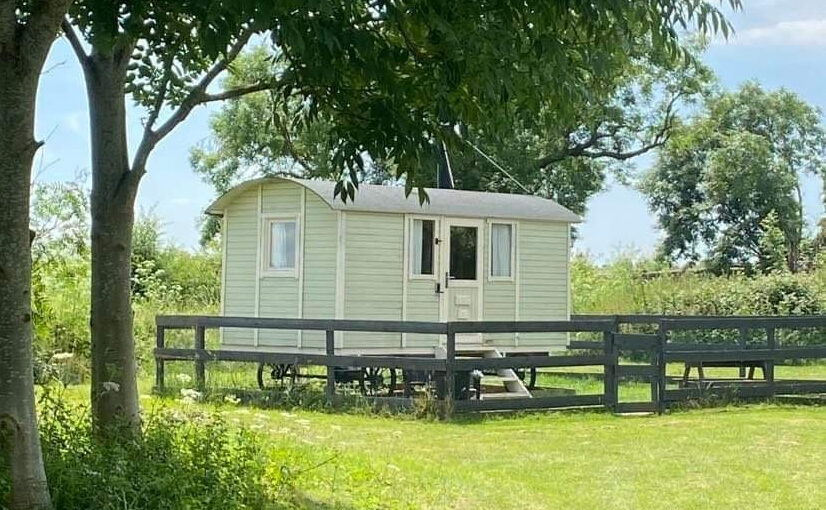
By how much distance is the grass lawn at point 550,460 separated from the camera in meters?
6.91

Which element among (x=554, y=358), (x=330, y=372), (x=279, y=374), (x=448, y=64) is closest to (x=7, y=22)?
(x=448, y=64)

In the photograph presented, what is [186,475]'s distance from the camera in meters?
5.32

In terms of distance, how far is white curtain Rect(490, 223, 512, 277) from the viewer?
15.7 metres

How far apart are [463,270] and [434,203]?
1059 mm

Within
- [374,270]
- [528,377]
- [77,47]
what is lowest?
[528,377]

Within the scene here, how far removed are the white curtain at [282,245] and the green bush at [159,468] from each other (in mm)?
8514

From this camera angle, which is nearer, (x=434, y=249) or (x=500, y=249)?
(x=434, y=249)

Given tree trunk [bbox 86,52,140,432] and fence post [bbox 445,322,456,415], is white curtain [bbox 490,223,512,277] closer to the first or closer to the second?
fence post [bbox 445,322,456,415]

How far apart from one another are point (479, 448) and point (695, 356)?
16.0ft

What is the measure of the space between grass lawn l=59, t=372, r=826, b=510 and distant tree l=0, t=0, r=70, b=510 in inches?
75.9

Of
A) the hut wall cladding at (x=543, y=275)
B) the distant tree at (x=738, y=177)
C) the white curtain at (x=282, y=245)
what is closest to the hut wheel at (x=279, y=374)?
the white curtain at (x=282, y=245)

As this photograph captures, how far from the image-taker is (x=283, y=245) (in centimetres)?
1526

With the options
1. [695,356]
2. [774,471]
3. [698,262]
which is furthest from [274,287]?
[698,262]

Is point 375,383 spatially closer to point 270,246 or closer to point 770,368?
point 270,246
